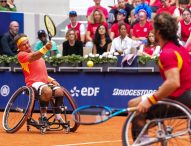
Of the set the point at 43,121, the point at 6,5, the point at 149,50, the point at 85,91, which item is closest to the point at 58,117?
the point at 43,121

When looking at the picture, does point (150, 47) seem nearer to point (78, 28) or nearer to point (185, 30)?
point (185, 30)

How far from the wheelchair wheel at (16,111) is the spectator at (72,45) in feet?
13.4

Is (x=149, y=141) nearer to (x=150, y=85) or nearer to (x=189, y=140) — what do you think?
(x=189, y=140)

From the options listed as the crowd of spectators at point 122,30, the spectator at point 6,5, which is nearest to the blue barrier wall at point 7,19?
the spectator at point 6,5

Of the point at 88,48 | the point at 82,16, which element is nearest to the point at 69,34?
the point at 88,48

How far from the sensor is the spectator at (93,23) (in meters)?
18.2

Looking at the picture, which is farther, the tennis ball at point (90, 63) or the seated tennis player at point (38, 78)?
the tennis ball at point (90, 63)

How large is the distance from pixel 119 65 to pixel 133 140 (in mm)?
8140

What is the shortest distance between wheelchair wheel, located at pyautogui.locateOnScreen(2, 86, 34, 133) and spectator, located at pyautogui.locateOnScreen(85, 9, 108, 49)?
17.3ft

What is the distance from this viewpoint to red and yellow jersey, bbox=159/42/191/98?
739 centimetres

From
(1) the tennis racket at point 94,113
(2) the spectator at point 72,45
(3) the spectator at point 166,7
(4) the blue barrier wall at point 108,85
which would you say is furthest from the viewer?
(3) the spectator at point 166,7

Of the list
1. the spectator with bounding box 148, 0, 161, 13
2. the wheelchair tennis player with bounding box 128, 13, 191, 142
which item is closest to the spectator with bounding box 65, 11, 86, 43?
the spectator with bounding box 148, 0, 161, 13

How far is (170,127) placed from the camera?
24.7ft

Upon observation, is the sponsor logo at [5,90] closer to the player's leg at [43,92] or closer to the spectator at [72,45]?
the spectator at [72,45]
